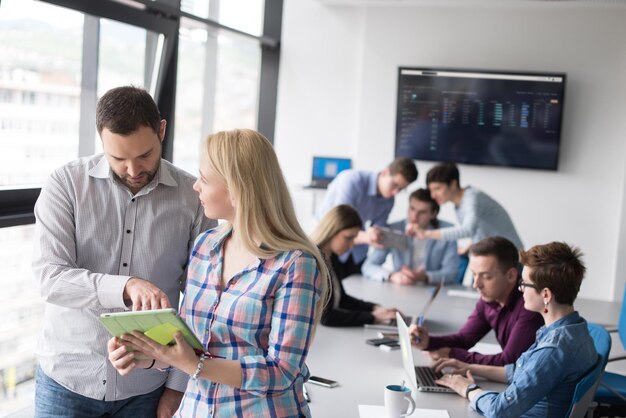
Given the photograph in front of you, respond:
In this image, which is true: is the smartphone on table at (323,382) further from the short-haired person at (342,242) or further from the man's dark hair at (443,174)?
the man's dark hair at (443,174)

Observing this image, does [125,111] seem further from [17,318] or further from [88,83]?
[88,83]

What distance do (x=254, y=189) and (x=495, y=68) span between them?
18.3 ft

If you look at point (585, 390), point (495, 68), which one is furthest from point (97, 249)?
point (495, 68)

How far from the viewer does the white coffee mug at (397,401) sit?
237 centimetres

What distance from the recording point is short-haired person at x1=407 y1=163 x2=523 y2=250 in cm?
514

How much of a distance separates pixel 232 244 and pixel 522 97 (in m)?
5.46

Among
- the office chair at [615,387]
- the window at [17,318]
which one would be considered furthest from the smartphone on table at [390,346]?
the window at [17,318]

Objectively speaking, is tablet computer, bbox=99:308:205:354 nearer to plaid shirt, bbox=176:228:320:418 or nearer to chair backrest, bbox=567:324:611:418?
plaid shirt, bbox=176:228:320:418

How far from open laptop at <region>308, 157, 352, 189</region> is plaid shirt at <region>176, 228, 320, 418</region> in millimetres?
5355

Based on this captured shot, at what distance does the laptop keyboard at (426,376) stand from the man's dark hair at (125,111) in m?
1.44

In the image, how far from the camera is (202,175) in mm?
1835

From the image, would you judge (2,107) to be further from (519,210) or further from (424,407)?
(519,210)

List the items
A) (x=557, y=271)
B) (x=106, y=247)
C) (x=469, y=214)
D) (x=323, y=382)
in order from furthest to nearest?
(x=469, y=214) < (x=323, y=382) < (x=557, y=271) < (x=106, y=247)

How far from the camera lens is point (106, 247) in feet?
6.89
